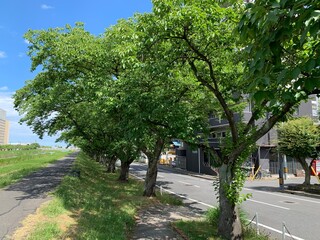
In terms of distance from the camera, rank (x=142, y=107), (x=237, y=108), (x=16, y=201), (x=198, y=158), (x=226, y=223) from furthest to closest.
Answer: (x=198, y=158), (x=237, y=108), (x=16, y=201), (x=142, y=107), (x=226, y=223)

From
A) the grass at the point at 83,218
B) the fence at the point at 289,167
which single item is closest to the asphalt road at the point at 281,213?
the grass at the point at 83,218

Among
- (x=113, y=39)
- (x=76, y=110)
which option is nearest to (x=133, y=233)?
(x=113, y=39)

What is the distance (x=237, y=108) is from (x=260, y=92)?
39.1 ft

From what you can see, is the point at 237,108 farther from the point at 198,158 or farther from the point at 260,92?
the point at 198,158

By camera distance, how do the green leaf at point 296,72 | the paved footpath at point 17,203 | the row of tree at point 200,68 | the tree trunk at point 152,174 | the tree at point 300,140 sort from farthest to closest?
the tree at point 300,140
the tree trunk at point 152,174
the paved footpath at point 17,203
the row of tree at point 200,68
the green leaf at point 296,72

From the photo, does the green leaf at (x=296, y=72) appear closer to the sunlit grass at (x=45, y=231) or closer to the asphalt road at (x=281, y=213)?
the sunlit grass at (x=45, y=231)

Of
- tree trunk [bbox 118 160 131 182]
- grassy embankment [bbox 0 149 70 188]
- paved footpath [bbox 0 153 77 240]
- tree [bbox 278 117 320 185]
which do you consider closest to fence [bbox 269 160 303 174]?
tree [bbox 278 117 320 185]

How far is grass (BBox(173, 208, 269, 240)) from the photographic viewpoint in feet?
27.8

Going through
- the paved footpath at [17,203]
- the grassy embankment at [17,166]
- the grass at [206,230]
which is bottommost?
the grass at [206,230]

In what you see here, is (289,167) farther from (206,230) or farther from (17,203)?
(17,203)

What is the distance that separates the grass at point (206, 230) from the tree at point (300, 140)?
13.1m

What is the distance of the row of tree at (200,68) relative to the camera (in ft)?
9.84

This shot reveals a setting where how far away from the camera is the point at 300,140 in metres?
21.5

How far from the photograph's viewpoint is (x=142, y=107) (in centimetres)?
1072
